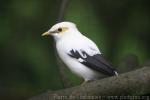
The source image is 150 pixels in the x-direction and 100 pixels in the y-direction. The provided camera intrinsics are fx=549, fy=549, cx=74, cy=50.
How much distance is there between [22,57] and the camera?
646 centimetres

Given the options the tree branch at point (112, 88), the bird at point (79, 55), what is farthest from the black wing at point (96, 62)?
the tree branch at point (112, 88)

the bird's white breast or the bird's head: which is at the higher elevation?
the bird's head

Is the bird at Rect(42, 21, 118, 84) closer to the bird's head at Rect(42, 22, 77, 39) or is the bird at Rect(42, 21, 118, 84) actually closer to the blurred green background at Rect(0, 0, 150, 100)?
the bird's head at Rect(42, 22, 77, 39)

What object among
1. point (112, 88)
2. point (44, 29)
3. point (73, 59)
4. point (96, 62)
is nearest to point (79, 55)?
point (73, 59)

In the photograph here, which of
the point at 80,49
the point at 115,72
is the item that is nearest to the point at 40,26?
the point at 80,49

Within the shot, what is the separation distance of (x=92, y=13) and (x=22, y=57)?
3.22ft

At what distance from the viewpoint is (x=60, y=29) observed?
14.4 feet

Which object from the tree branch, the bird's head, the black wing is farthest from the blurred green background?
the tree branch

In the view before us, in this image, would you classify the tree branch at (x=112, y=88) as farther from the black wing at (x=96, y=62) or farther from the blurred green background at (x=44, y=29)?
the blurred green background at (x=44, y=29)

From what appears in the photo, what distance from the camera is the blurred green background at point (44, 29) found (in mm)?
6281

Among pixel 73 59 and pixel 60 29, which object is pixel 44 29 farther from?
pixel 73 59

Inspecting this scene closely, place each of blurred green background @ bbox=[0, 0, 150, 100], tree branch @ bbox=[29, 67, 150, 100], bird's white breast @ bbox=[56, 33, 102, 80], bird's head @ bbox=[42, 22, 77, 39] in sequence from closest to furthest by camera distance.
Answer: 1. tree branch @ bbox=[29, 67, 150, 100]
2. bird's white breast @ bbox=[56, 33, 102, 80]
3. bird's head @ bbox=[42, 22, 77, 39]
4. blurred green background @ bbox=[0, 0, 150, 100]

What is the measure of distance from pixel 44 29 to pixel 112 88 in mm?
3021

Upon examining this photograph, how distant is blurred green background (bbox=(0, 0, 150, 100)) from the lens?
6.28 m
